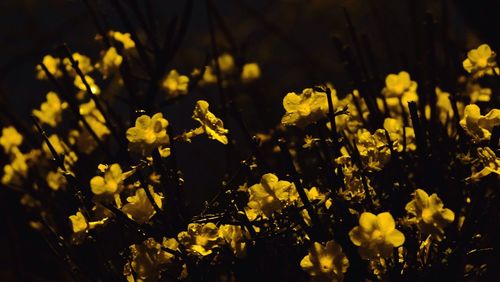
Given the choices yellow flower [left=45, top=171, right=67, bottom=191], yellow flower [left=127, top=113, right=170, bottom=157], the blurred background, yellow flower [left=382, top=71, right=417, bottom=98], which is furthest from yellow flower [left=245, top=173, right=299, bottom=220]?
yellow flower [left=45, top=171, right=67, bottom=191]

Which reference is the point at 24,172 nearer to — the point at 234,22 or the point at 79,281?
the point at 79,281

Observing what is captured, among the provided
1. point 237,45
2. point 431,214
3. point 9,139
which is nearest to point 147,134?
point 431,214

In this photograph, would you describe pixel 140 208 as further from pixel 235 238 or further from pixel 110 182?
pixel 235 238

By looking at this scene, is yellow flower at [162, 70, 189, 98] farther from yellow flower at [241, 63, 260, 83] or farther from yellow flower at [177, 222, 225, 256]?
yellow flower at [177, 222, 225, 256]

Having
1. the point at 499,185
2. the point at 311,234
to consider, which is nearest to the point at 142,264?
the point at 311,234

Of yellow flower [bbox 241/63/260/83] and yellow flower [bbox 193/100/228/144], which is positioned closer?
yellow flower [bbox 193/100/228/144]
